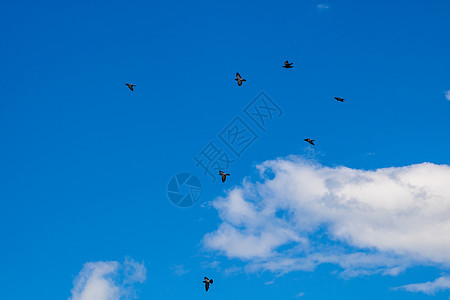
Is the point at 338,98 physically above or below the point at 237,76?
below

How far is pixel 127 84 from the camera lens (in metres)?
64.9

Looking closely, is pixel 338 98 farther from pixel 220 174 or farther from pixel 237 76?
pixel 220 174

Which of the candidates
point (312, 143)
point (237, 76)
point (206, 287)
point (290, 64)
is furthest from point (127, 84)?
point (206, 287)

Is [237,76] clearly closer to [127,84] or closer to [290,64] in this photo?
[290,64]

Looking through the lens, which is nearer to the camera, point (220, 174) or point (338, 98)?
point (338, 98)

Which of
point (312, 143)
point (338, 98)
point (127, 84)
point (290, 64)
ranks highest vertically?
point (127, 84)

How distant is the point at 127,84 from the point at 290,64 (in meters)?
23.5

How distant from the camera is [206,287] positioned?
65125 mm

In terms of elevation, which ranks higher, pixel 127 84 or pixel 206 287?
pixel 127 84

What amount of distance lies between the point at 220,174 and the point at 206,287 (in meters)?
16.5

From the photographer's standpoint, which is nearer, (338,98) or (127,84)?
(338,98)

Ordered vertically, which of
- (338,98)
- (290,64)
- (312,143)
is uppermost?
(290,64)

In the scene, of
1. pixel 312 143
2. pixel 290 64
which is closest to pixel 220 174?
pixel 312 143

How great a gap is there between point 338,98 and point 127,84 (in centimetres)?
2983
